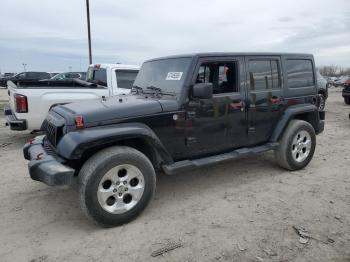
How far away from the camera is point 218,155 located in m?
4.63

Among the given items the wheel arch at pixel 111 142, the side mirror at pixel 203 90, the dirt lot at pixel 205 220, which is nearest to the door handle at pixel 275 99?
the dirt lot at pixel 205 220

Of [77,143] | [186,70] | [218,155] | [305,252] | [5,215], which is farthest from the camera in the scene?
[218,155]

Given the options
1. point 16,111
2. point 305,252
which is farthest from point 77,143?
point 16,111

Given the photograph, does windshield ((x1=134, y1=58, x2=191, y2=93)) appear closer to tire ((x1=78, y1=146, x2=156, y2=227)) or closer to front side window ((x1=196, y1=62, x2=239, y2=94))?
front side window ((x1=196, y1=62, x2=239, y2=94))

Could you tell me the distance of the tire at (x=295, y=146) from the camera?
5255mm

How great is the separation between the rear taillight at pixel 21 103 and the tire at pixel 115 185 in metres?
4.04

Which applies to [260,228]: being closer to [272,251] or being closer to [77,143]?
[272,251]

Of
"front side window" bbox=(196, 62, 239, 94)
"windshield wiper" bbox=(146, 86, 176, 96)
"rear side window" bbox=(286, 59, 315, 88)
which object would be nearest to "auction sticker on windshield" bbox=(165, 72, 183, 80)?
"windshield wiper" bbox=(146, 86, 176, 96)

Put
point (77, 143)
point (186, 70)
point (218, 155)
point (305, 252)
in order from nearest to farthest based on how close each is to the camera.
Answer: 1. point (305, 252)
2. point (77, 143)
3. point (186, 70)
4. point (218, 155)

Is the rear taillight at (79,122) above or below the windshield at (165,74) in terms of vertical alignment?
below

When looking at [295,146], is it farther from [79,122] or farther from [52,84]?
[52,84]

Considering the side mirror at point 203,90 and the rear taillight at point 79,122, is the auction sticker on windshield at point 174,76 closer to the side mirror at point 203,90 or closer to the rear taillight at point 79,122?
the side mirror at point 203,90

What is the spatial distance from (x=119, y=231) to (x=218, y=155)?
5.79 ft

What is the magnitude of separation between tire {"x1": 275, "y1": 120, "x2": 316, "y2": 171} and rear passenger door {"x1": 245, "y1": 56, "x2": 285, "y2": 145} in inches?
11.5
